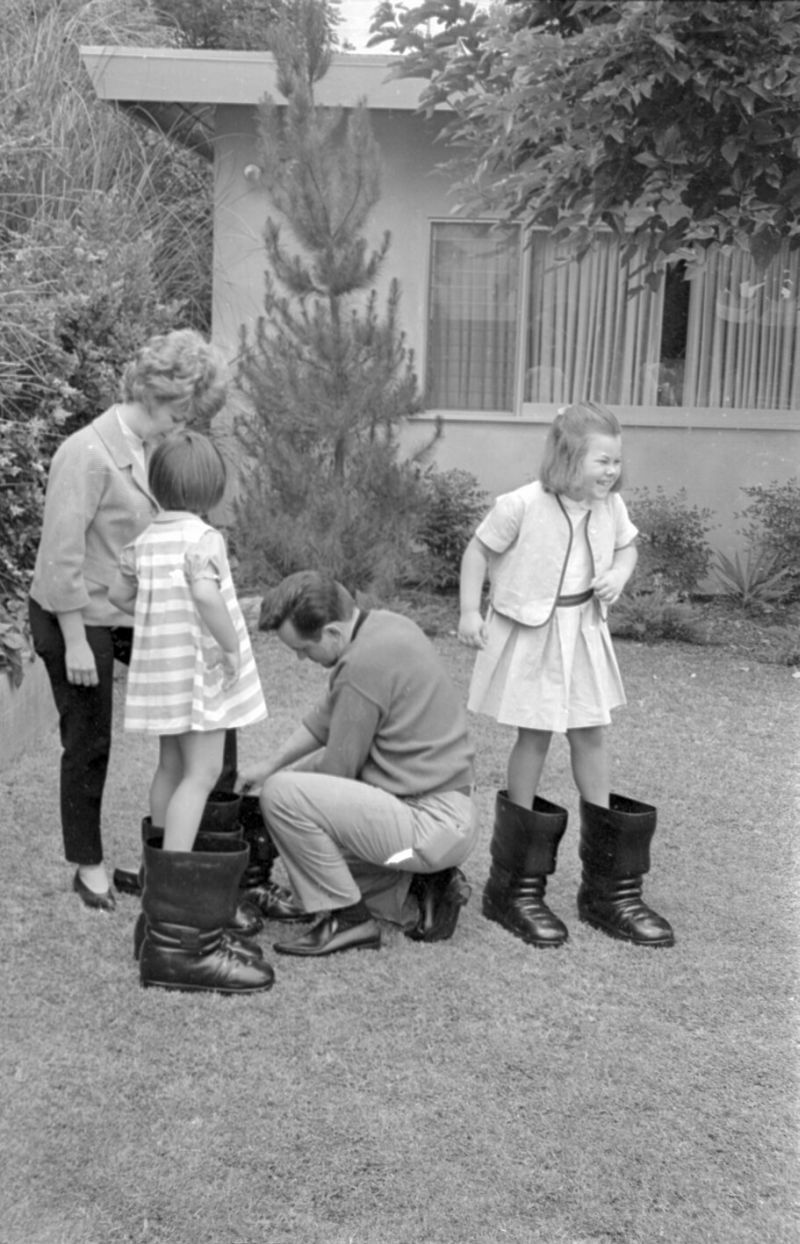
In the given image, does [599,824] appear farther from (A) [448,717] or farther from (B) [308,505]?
(B) [308,505]

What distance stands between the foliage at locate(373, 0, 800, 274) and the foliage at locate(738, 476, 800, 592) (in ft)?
10.2

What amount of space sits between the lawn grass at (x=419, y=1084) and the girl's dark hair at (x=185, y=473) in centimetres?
134

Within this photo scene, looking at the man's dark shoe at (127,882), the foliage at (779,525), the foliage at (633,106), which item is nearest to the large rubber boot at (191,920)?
the man's dark shoe at (127,882)

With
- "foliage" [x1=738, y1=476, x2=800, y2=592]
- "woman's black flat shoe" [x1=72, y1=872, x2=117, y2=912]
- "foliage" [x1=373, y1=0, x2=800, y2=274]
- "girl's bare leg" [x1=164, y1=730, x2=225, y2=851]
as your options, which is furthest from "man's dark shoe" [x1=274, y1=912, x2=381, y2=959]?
"foliage" [x1=738, y1=476, x2=800, y2=592]

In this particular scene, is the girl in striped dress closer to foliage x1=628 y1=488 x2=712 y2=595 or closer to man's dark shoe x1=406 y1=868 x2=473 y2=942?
man's dark shoe x1=406 y1=868 x2=473 y2=942

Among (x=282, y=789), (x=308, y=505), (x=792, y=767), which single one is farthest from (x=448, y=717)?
(x=308, y=505)

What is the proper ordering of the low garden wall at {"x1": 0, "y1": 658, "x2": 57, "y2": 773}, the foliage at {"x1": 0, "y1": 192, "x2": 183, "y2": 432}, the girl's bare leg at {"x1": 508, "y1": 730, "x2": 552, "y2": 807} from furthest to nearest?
the foliage at {"x1": 0, "y1": 192, "x2": 183, "y2": 432} → the low garden wall at {"x1": 0, "y1": 658, "x2": 57, "y2": 773} → the girl's bare leg at {"x1": 508, "y1": 730, "x2": 552, "y2": 807}

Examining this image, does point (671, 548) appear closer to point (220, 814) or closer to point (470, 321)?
point (470, 321)

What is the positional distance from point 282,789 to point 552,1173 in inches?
56.3

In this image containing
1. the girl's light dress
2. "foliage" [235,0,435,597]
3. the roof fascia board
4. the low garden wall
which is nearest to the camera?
the girl's light dress

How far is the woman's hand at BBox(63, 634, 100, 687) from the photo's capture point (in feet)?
13.3

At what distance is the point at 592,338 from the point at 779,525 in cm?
224

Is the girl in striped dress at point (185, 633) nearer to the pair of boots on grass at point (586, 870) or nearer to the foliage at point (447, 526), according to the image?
the pair of boots on grass at point (586, 870)

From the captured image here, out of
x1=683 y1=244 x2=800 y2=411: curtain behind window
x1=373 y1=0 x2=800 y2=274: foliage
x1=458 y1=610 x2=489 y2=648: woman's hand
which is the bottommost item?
x1=458 y1=610 x2=489 y2=648: woman's hand
